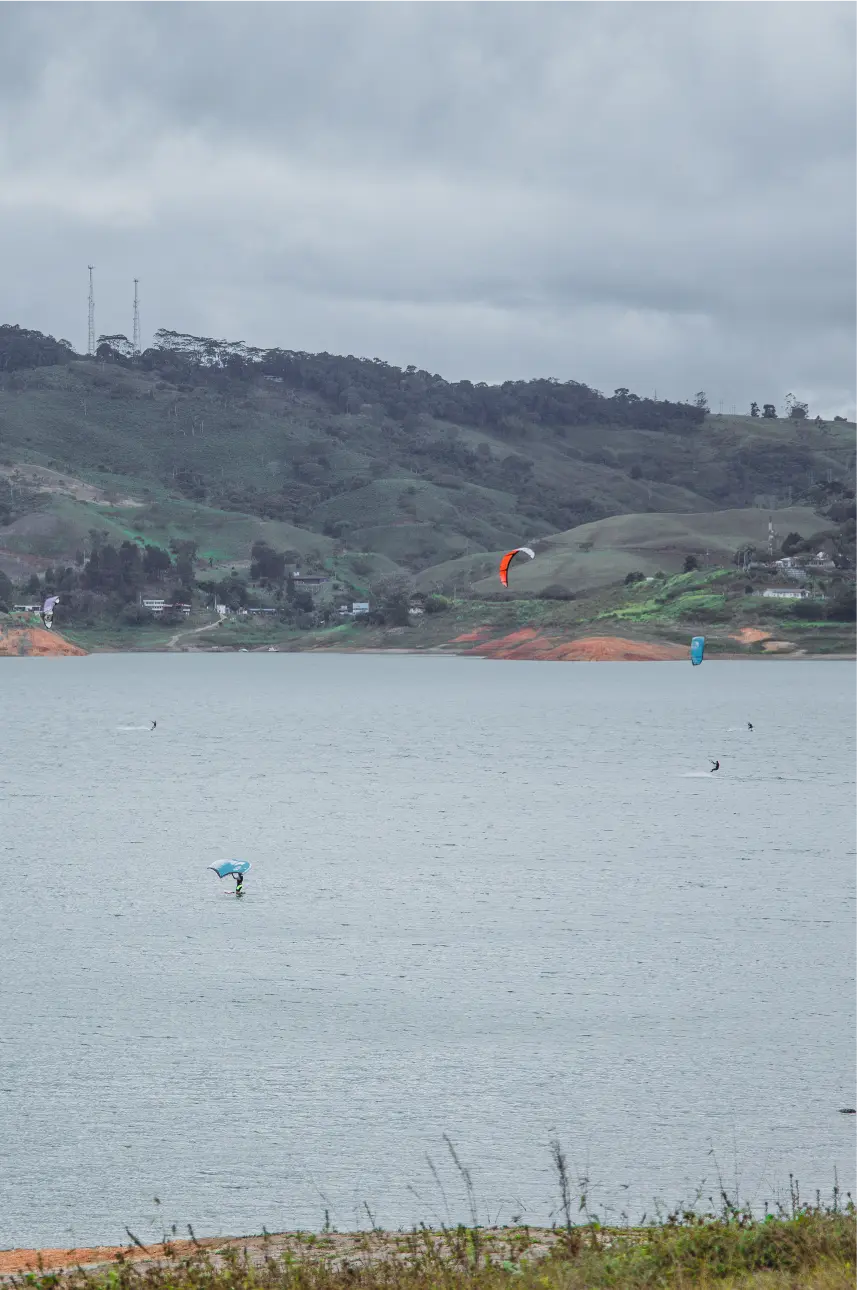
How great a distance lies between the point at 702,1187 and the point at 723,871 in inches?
1123

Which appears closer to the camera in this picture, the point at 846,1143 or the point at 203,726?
the point at 846,1143

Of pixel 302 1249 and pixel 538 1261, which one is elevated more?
pixel 538 1261

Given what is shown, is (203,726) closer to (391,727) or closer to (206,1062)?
(391,727)

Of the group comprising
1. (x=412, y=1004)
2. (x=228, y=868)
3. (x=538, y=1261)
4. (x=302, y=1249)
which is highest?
(x=538, y=1261)

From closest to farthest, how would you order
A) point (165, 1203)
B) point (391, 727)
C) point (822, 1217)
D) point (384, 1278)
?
point (384, 1278), point (822, 1217), point (165, 1203), point (391, 727)

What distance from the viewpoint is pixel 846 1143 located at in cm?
1978

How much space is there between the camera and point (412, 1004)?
2831 centimetres

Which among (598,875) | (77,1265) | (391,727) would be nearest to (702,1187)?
(77,1265)

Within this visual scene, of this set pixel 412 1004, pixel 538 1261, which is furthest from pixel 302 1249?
pixel 412 1004

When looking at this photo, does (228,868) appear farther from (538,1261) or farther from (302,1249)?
(538,1261)

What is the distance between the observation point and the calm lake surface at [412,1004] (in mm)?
18906

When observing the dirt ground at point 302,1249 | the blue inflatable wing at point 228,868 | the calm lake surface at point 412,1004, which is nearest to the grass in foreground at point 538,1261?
the dirt ground at point 302,1249

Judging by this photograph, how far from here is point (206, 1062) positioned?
24141 mm

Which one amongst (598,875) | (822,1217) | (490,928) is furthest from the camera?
(598,875)
